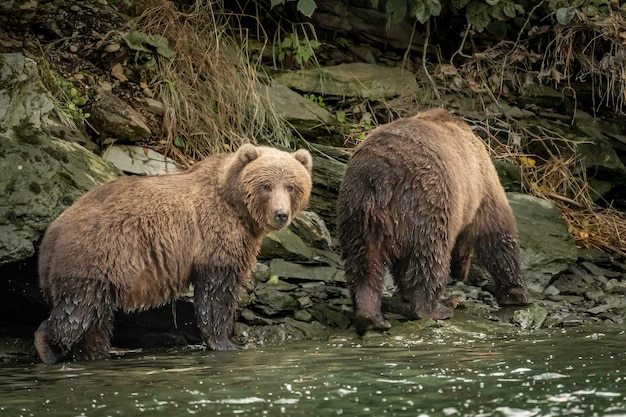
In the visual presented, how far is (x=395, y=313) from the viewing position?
366 inches

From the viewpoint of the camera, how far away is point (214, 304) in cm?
823

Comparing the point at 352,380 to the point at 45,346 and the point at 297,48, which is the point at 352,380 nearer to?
the point at 45,346

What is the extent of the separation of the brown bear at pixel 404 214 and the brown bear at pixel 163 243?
0.47 m

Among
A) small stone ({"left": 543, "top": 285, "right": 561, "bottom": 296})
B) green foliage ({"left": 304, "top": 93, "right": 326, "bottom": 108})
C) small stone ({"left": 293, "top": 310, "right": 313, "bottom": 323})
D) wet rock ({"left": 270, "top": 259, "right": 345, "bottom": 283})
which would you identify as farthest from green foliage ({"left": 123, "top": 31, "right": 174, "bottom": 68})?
small stone ({"left": 543, "top": 285, "right": 561, "bottom": 296})

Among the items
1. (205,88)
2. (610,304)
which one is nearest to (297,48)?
(205,88)

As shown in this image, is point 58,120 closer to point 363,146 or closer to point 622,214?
point 363,146

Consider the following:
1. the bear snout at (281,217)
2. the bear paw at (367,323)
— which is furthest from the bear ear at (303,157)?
the bear paw at (367,323)

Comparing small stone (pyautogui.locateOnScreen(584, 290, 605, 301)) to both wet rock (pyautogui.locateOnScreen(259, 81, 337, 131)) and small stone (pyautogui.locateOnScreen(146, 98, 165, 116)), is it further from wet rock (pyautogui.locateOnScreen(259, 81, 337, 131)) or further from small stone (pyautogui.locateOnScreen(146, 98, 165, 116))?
small stone (pyautogui.locateOnScreen(146, 98, 165, 116))

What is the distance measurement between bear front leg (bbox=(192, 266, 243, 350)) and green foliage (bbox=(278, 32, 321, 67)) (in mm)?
4791

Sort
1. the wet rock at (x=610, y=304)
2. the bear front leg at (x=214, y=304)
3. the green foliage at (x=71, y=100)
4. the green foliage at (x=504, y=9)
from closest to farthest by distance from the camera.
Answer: the bear front leg at (x=214, y=304) < the wet rock at (x=610, y=304) < the green foliage at (x=71, y=100) < the green foliage at (x=504, y=9)

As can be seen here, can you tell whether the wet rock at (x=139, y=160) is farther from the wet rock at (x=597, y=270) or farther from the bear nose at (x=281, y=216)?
the wet rock at (x=597, y=270)

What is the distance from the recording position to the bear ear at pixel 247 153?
27.8 feet

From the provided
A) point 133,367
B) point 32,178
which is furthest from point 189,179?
point 133,367

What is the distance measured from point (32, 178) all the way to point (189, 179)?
118 centimetres
